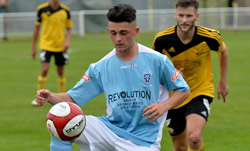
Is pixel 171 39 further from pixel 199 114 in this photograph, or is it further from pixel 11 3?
pixel 11 3

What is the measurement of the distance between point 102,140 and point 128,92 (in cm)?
51

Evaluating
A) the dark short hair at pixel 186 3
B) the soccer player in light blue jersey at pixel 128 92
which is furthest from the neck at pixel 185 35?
the soccer player in light blue jersey at pixel 128 92

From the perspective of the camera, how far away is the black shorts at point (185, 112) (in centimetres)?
626

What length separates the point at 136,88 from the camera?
189 inches

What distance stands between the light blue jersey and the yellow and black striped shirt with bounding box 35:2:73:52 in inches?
281

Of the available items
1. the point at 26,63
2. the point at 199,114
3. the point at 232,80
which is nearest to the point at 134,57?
the point at 199,114

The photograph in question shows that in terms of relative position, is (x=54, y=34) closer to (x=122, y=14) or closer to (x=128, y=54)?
(x=128, y=54)

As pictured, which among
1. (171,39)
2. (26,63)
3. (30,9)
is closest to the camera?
(171,39)

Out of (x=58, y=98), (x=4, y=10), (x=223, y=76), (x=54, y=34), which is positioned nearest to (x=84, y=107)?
(x=54, y=34)

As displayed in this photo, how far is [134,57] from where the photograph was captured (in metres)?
4.91

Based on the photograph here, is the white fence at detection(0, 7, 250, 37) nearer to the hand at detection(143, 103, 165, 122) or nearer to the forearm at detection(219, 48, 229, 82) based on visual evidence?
the forearm at detection(219, 48, 229, 82)

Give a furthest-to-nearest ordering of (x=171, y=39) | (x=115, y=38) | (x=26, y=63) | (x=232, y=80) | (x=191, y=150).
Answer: (x=26, y=63), (x=232, y=80), (x=171, y=39), (x=191, y=150), (x=115, y=38)

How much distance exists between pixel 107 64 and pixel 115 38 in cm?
32

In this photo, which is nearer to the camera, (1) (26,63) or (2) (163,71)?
(2) (163,71)
